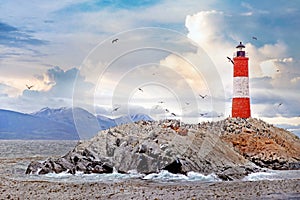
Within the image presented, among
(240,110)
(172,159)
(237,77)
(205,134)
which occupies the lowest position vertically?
(172,159)

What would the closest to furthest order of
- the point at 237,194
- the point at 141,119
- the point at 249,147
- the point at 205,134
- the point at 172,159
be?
1. the point at 237,194
2. the point at 172,159
3. the point at 205,134
4. the point at 249,147
5. the point at 141,119

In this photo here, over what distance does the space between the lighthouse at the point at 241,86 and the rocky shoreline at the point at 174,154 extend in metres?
5.38

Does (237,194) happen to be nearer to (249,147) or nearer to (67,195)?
(67,195)

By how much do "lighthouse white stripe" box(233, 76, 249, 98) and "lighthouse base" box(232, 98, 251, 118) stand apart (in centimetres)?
92

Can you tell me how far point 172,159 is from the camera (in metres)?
36.5

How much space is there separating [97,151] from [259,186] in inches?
608

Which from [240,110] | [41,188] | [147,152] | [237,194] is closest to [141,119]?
[240,110]

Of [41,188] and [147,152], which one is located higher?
[147,152]

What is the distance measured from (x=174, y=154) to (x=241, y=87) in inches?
844

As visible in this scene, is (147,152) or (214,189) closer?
(214,189)

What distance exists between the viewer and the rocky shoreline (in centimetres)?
3697

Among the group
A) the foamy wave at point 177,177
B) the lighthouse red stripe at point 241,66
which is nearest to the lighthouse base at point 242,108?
the lighthouse red stripe at point 241,66

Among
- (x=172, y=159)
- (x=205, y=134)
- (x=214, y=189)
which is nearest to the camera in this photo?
(x=214, y=189)

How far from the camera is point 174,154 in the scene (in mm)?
37562
